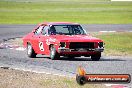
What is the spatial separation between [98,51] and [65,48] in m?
1.08

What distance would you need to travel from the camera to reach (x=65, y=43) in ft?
62.5

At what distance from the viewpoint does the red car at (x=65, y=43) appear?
19047 mm

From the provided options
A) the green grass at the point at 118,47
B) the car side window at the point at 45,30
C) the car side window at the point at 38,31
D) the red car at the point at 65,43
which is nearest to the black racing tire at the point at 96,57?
the red car at the point at 65,43

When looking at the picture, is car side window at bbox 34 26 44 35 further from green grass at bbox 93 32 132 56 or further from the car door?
green grass at bbox 93 32 132 56

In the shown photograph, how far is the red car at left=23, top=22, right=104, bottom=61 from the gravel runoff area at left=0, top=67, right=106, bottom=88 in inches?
161

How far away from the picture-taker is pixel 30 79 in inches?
525

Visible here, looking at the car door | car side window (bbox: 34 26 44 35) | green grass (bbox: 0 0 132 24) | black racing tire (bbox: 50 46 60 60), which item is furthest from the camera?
green grass (bbox: 0 0 132 24)

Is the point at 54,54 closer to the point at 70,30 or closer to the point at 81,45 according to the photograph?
the point at 81,45

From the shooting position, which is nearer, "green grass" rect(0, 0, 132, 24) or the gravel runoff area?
the gravel runoff area

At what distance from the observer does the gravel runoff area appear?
1208 centimetres

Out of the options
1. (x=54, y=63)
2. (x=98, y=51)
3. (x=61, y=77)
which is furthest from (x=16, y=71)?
(x=98, y=51)

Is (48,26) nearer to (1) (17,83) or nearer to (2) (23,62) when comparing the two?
(2) (23,62)

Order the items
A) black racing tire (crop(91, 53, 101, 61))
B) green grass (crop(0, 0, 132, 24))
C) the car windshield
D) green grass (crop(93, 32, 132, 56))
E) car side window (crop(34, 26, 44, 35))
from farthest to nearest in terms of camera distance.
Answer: green grass (crop(0, 0, 132, 24)) < green grass (crop(93, 32, 132, 56)) < car side window (crop(34, 26, 44, 35)) < the car windshield < black racing tire (crop(91, 53, 101, 61))

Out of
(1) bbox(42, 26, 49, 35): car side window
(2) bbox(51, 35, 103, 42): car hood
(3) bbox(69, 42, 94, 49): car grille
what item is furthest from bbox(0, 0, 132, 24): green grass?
(3) bbox(69, 42, 94, 49): car grille
